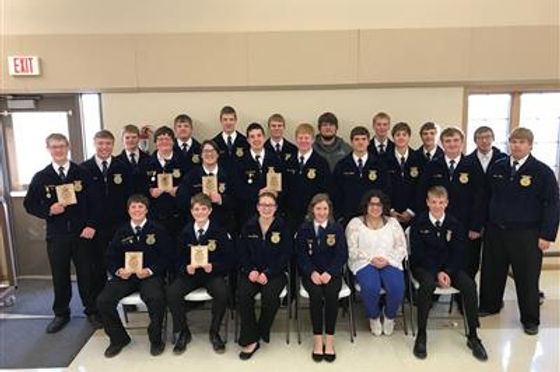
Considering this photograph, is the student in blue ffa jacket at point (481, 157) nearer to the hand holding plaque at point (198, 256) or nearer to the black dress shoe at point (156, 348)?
the hand holding plaque at point (198, 256)

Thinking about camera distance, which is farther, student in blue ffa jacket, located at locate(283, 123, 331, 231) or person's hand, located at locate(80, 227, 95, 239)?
student in blue ffa jacket, located at locate(283, 123, 331, 231)

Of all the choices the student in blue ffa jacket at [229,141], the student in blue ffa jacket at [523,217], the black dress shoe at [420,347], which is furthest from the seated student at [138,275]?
the student in blue ffa jacket at [523,217]

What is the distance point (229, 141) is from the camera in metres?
4.02

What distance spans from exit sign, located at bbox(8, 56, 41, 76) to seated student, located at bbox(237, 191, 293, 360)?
2620 millimetres

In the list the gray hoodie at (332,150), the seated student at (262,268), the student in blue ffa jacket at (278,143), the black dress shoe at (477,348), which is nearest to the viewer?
the black dress shoe at (477,348)

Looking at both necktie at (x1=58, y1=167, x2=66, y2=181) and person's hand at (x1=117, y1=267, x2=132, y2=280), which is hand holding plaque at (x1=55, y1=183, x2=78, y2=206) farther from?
person's hand at (x1=117, y1=267, x2=132, y2=280)

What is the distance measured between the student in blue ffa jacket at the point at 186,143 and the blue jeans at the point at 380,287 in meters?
1.74

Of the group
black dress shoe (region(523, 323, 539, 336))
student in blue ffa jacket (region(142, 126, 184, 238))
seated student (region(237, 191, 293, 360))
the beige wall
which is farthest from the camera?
the beige wall

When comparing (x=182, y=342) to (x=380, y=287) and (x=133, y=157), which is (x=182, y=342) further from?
(x=133, y=157)

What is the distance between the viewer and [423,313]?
125 inches

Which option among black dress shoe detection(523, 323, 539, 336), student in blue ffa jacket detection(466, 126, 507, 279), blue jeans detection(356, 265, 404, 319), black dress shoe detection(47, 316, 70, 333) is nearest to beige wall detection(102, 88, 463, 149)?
student in blue ffa jacket detection(466, 126, 507, 279)

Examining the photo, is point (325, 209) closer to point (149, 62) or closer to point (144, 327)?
point (144, 327)

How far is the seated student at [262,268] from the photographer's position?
3132 millimetres

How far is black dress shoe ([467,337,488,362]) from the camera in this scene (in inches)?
119
